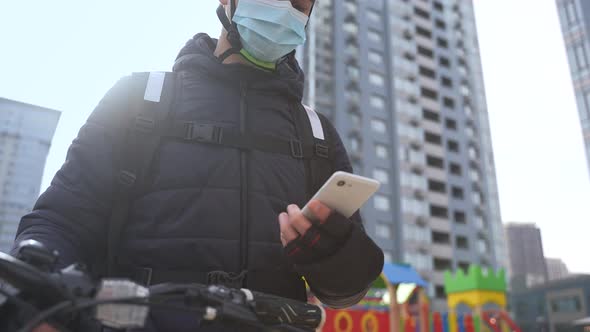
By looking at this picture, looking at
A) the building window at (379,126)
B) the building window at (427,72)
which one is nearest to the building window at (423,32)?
the building window at (427,72)

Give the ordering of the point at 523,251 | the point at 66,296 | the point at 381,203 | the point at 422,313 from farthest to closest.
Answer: the point at 523,251 < the point at 381,203 < the point at 422,313 < the point at 66,296

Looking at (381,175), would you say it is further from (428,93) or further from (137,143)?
(137,143)

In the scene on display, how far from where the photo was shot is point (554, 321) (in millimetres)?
49656

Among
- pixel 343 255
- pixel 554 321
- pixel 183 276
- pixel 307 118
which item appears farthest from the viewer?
pixel 554 321

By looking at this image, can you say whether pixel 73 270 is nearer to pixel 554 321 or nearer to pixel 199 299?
pixel 199 299

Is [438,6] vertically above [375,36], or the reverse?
[438,6]

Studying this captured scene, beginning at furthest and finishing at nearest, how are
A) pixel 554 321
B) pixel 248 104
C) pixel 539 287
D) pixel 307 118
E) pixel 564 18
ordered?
1. pixel 539 287
2. pixel 554 321
3. pixel 564 18
4. pixel 307 118
5. pixel 248 104

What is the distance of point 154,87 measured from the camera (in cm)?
164

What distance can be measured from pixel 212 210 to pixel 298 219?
448 millimetres

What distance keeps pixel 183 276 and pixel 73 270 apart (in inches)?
26.3

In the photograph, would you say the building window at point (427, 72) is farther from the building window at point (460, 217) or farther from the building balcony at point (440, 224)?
the building balcony at point (440, 224)

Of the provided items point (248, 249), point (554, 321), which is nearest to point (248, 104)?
point (248, 249)

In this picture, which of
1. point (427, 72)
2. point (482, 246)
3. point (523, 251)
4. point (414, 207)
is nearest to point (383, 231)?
point (414, 207)

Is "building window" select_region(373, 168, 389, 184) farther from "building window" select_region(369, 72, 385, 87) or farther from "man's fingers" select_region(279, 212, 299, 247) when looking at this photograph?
"man's fingers" select_region(279, 212, 299, 247)
